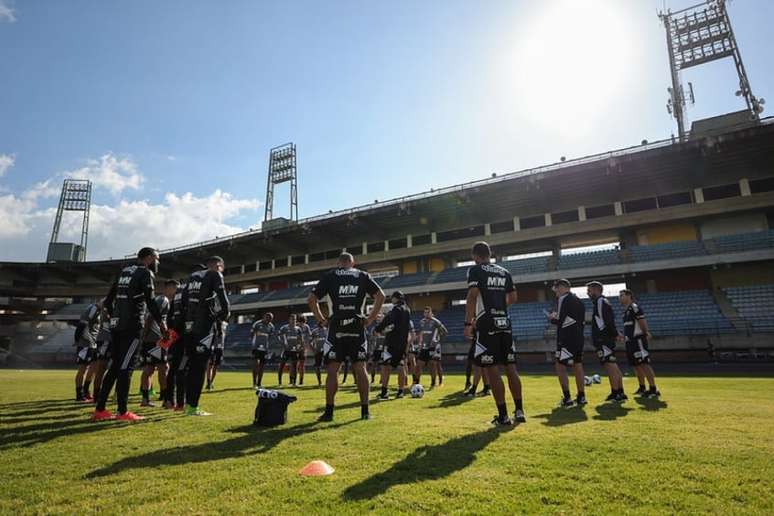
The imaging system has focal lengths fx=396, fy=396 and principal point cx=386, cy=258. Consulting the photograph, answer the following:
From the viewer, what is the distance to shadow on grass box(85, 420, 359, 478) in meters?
3.20

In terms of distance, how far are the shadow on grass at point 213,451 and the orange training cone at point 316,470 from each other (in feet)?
2.76

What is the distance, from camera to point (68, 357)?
43000mm

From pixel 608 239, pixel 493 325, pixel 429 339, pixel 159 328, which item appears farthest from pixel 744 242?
pixel 159 328

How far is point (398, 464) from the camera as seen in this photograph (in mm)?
Result: 3129

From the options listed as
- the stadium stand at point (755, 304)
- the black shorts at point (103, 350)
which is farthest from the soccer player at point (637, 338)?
the stadium stand at point (755, 304)

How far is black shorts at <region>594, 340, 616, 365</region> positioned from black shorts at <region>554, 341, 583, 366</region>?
1.01 meters

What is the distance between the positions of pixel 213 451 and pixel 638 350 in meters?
7.95

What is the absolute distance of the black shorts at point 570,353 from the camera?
6.85 metres

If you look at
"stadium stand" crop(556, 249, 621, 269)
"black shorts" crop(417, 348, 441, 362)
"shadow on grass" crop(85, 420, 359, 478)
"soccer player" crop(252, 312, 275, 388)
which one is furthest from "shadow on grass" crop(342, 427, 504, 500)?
"stadium stand" crop(556, 249, 621, 269)

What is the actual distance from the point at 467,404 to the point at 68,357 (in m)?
51.6

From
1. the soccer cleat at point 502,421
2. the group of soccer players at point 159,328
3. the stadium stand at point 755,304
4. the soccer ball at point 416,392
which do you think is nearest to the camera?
the soccer cleat at point 502,421

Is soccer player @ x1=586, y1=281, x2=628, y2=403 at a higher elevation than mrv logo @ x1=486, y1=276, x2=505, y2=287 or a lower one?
lower

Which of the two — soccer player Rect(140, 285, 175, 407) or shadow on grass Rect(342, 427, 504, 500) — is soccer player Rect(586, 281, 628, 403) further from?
soccer player Rect(140, 285, 175, 407)

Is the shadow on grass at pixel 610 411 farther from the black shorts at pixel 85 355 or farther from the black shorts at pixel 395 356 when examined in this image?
the black shorts at pixel 85 355
